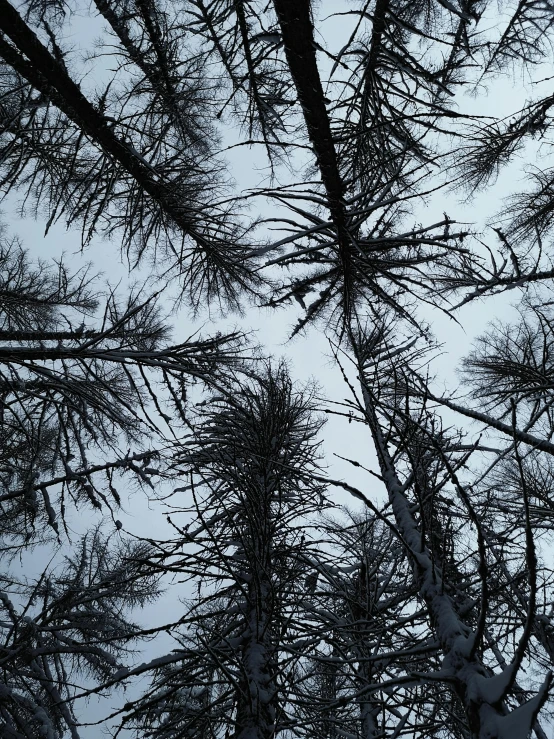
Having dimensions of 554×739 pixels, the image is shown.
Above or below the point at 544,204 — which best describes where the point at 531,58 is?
above

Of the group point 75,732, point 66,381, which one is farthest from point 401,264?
point 75,732

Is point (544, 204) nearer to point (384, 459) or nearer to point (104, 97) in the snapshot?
point (384, 459)

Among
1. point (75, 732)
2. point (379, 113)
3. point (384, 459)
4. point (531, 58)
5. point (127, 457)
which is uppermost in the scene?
point (531, 58)

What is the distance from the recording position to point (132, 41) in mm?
4379

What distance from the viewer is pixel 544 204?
17.2 ft

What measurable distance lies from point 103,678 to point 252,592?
10.9 ft

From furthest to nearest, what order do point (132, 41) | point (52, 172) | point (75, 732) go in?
point (52, 172) < point (132, 41) < point (75, 732)

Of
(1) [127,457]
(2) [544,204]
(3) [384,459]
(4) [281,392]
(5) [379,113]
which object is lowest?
(3) [384,459]

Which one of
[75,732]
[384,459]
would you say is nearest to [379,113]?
[384,459]

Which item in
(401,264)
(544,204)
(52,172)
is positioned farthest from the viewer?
(544,204)

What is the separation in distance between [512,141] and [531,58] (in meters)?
0.77

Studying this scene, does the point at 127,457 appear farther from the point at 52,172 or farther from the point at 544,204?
the point at 544,204

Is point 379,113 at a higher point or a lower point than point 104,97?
lower

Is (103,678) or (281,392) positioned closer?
(103,678)
